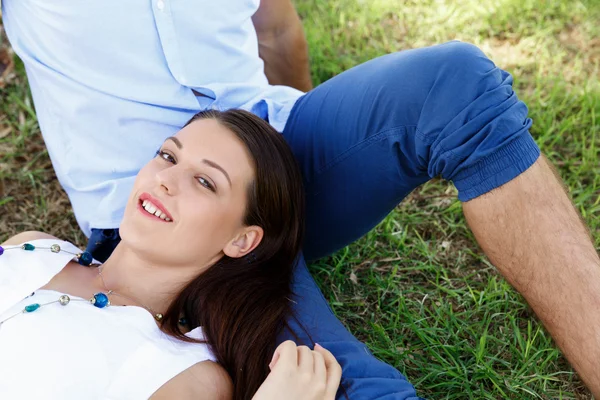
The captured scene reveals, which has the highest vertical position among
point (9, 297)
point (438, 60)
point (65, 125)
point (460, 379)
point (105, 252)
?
point (438, 60)

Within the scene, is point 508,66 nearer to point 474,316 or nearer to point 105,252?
point 474,316

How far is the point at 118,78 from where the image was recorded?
8.45 feet

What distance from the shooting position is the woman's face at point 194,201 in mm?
2174

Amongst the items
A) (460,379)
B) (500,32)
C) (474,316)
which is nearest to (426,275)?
(474,316)

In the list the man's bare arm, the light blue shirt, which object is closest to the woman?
the light blue shirt

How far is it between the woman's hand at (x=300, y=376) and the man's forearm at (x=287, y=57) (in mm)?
1620

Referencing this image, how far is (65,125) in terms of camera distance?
266 centimetres

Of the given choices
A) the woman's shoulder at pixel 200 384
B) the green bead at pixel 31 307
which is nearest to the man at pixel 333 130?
the woman's shoulder at pixel 200 384

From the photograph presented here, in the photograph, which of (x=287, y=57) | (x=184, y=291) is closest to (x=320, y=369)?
(x=184, y=291)

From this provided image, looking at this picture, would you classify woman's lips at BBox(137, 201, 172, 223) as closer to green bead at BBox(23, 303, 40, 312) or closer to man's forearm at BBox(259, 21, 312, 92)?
green bead at BBox(23, 303, 40, 312)

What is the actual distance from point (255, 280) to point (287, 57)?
1286 millimetres

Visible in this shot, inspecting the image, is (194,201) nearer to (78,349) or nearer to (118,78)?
(78,349)

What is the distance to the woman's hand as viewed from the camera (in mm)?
1913

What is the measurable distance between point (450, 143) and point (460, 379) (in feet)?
3.08
